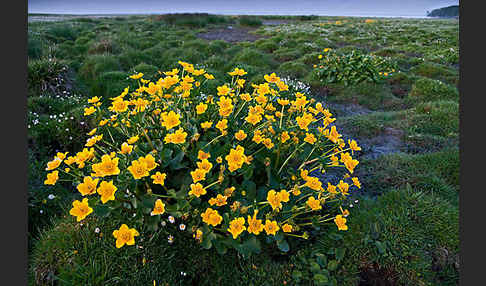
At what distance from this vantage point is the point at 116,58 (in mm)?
9188

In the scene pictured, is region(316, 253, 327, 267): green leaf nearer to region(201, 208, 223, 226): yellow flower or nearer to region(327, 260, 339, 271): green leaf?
region(327, 260, 339, 271): green leaf

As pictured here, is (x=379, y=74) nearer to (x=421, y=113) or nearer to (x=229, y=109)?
(x=421, y=113)

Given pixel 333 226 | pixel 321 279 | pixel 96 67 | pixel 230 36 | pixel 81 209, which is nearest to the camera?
pixel 81 209

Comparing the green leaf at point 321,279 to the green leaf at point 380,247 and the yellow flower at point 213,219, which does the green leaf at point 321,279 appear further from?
the yellow flower at point 213,219

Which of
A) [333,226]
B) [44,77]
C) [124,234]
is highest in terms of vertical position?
[44,77]

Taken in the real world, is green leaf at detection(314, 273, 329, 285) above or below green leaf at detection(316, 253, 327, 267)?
below

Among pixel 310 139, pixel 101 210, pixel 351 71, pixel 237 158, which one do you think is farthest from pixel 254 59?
pixel 101 210

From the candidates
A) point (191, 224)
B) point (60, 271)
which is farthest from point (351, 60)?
point (60, 271)

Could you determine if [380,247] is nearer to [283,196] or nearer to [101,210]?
[283,196]

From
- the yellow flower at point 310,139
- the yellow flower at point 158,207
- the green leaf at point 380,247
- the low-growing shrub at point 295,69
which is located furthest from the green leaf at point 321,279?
the low-growing shrub at point 295,69

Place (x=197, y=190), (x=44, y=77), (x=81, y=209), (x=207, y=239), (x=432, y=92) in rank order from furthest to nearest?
(x=432, y=92)
(x=44, y=77)
(x=207, y=239)
(x=197, y=190)
(x=81, y=209)

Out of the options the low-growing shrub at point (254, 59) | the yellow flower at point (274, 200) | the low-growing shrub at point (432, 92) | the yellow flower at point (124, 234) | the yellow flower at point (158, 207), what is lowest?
the yellow flower at point (124, 234)

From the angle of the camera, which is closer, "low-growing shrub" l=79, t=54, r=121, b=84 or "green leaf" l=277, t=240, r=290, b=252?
"green leaf" l=277, t=240, r=290, b=252


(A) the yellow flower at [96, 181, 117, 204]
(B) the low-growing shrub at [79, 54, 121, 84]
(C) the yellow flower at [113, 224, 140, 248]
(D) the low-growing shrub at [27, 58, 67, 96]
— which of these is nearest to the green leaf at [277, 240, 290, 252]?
(C) the yellow flower at [113, 224, 140, 248]
